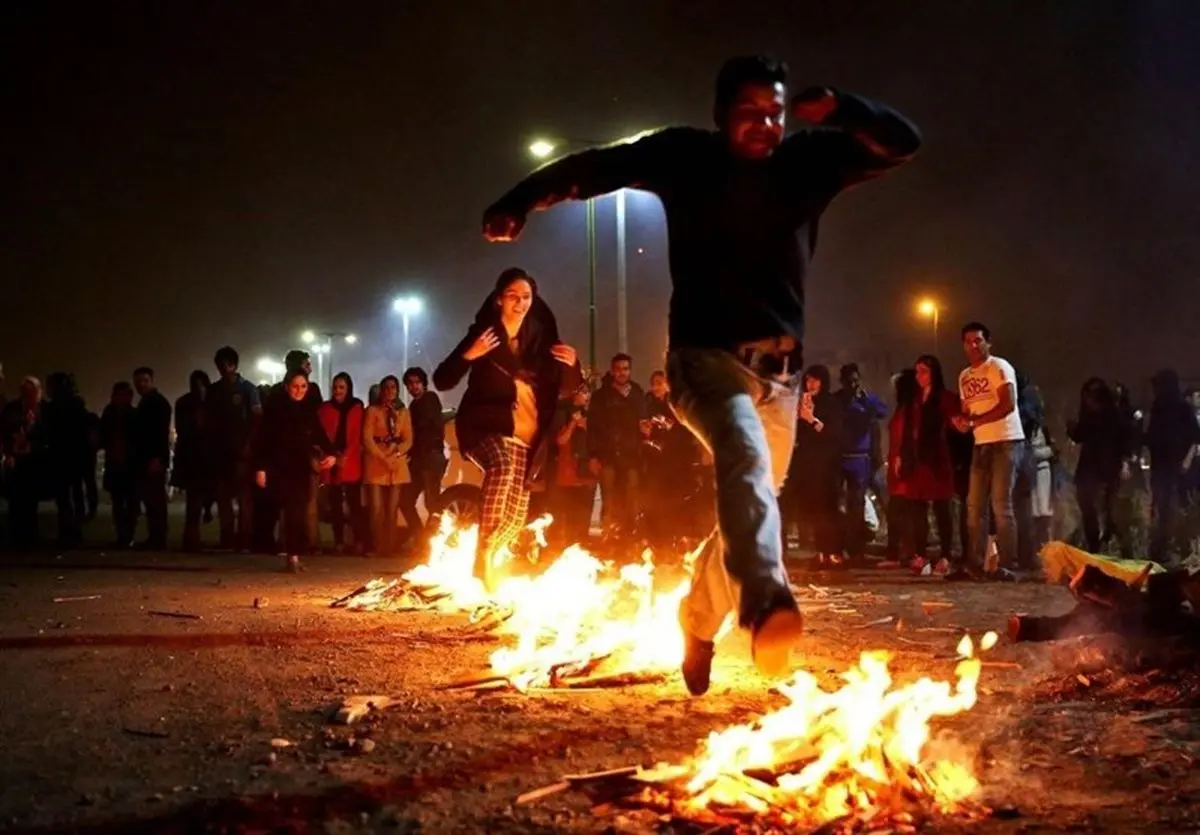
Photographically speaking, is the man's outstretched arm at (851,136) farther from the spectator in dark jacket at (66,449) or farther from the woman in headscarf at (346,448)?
the spectator in dark jacket at (66,449)

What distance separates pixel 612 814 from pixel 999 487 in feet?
25.3

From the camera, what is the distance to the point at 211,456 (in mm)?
13164

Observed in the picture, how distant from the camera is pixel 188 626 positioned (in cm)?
695

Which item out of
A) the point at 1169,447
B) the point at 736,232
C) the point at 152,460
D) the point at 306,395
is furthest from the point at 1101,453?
the point at 152,460

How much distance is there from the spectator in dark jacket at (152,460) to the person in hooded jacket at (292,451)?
7.45ft

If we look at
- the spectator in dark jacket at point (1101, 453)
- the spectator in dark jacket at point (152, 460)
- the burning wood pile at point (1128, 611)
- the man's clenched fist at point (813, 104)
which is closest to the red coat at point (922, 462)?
the spectator in dark jacket at point (1101, 453)

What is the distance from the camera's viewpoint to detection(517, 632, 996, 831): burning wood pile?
327 centimetres

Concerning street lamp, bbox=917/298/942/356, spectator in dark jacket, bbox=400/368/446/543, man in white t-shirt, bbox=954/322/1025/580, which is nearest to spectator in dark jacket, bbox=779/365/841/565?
man in white t-shirt, bbox=954/322/1025/580

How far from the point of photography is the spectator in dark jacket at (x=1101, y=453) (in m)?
12.1

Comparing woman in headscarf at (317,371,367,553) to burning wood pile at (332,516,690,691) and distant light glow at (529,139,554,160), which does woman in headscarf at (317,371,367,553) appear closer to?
burning wood pile at (332,516,690,691)

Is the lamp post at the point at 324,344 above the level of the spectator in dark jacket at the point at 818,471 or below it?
above

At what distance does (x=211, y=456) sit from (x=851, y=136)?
10580 millimetres

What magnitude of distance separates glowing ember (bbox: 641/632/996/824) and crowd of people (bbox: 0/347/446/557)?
9.47 meters

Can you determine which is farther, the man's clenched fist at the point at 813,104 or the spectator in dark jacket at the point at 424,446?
the spectator in dark jacket at the point at 424,446
